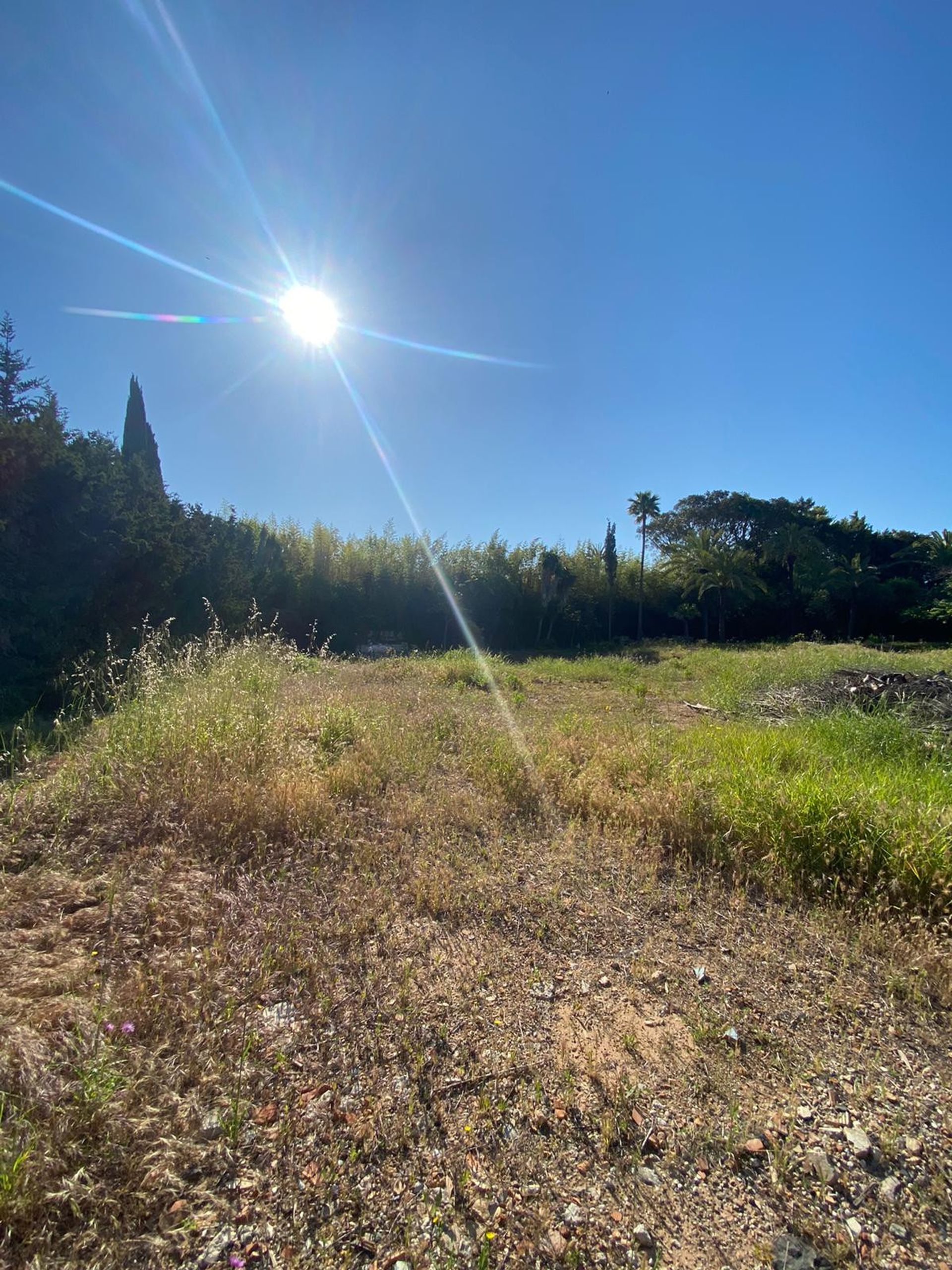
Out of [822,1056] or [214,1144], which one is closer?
[214,1144]

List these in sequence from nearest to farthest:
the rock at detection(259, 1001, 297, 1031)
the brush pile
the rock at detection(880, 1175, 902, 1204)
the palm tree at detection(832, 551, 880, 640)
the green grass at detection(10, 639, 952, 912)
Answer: the rock at detection(880, 1175, 902, 1204), the rock at detection(259, 1001, 297, 1031), the green grass at detection(10, 639, 952, 912), the brush pile, the palm tree at detection(832, 551, 880, 640)

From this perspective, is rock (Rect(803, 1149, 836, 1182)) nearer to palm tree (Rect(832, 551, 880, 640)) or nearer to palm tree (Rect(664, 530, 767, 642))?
palm tree (Rect(664, 530, 767, 642))

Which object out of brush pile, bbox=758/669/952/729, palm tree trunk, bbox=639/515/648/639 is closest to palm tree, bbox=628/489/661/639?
palm tree trunk, bbox=639/515/648/639

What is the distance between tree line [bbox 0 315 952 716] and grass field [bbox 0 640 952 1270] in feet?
11.6

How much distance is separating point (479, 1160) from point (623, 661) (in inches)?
425

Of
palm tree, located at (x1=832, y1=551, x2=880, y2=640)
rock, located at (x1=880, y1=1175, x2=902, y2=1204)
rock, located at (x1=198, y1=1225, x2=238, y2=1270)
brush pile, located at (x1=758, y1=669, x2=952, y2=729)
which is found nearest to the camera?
rock, located at (x1=198, y1=1225, x2=238, y2=1270)

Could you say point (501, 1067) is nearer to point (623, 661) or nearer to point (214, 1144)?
point (214, 1144)

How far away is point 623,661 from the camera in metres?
11.4

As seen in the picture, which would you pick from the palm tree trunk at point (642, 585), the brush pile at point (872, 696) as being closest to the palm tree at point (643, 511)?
the palm tree trunk at point (642, 585)

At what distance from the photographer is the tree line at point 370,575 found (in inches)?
243

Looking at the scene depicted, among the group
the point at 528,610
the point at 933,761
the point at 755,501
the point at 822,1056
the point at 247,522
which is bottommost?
the point at 822,1056

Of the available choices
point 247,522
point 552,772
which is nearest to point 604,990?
point 552,772

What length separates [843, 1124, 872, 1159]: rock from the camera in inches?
46.8

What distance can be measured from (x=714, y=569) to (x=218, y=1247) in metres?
20.2
